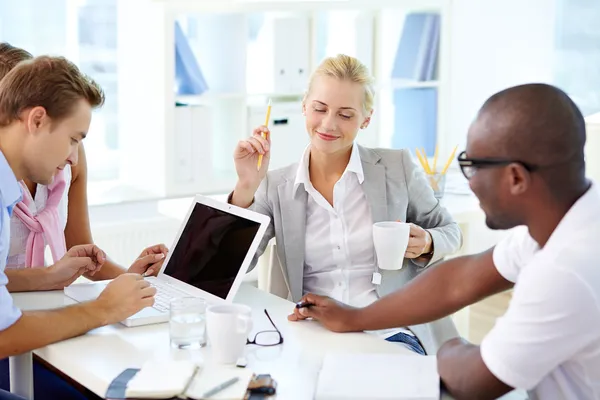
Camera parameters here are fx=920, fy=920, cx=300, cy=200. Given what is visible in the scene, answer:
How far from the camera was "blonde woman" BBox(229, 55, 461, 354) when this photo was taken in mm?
2422

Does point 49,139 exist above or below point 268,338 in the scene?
above

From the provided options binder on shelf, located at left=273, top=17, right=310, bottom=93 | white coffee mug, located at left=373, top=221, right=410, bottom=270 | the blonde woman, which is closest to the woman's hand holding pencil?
the blonde woman

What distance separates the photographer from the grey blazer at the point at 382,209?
7.95 ft

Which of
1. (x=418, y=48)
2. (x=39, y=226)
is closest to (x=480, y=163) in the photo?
(x=39, y=226)

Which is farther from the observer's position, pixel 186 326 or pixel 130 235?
pixel 130 235

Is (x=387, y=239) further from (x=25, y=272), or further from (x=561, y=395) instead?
(x=25, y=272)

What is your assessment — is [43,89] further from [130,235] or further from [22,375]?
[130,235]

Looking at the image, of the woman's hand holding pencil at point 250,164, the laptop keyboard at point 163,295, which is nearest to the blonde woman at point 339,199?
the woman's hand holding pencil at point 250,164

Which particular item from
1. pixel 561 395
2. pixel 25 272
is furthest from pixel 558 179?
pixel 25 272

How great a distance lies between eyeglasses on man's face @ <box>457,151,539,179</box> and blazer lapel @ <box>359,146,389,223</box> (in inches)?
32.4

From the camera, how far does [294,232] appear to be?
7.98ft

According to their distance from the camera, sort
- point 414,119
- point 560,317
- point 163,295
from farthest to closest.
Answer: point 414,119, point 163,295, point 560,317

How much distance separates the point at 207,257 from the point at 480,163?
0.82 meters

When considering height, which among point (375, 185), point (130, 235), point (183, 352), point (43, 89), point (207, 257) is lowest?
point (130, 235)
